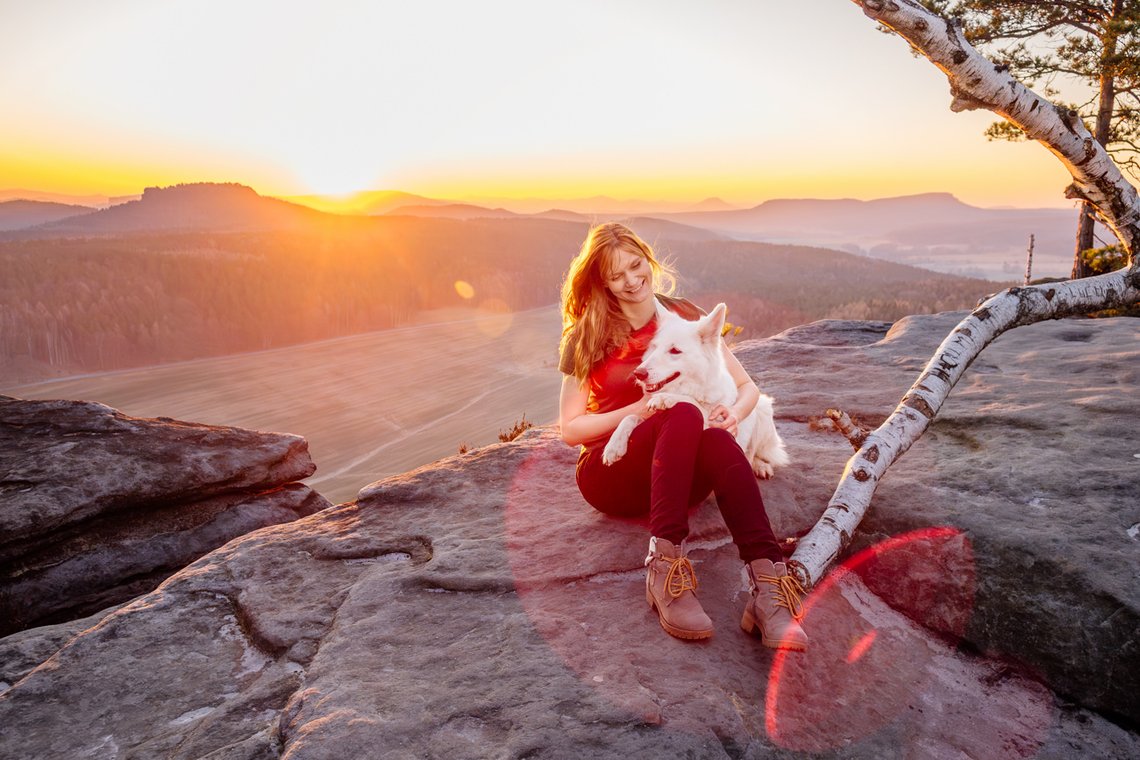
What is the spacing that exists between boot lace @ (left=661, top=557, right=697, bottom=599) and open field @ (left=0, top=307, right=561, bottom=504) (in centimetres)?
1950

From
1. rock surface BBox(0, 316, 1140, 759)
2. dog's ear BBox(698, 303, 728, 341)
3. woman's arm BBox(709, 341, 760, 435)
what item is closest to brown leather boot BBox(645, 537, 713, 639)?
rock surface BBox(0, 316, 1140, 759)

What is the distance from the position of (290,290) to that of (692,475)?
5702 centimetres

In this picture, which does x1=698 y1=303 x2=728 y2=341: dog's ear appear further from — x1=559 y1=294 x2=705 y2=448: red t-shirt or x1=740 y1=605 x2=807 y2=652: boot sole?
x1=740 y1=605 x2=807 y2=652: boot sole

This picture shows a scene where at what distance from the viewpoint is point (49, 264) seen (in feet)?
156

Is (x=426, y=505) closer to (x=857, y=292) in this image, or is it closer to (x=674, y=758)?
(x=674, y=758)

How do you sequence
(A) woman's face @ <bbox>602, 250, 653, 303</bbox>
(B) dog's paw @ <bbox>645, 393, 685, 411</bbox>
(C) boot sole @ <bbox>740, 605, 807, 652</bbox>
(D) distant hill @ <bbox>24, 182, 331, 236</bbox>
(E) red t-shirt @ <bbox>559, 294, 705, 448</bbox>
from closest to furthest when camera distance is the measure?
(C) boot sole @ <bbox>740, 605, 807, 652</bbox> < (B) dog's paw @ <bbox>645, 393, 685, 411</bbox> < (A) woman's face @ <bbox>602, 250, 653, 303</bbox> < (E) red t-shirt @ <bbox>559, 294, 705, 448</bbox> < (D) distant hill @ <bbox>24, 182, 331, 236</bbox>

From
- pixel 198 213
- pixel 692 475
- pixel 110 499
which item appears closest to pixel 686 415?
pixel 692 475

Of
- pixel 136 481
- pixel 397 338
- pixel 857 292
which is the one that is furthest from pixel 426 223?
pixel 136 481

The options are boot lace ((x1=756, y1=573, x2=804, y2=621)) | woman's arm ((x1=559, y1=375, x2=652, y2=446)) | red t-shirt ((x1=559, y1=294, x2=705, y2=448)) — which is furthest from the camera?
red t-shirt ((x1=559, y1=294, x2=705, y2=448))

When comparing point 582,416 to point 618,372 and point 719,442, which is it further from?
point 719,442

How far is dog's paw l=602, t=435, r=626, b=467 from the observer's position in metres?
3.74

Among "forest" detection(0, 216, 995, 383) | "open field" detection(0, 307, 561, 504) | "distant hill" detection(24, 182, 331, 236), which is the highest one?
"distant hill" detection(24, 182, 331, 236)

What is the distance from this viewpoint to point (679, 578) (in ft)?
10.1

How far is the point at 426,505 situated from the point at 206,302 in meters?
52.0
